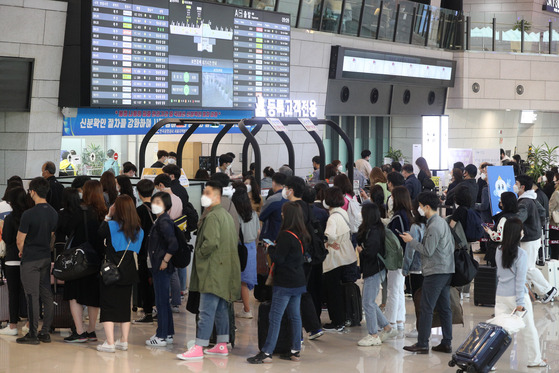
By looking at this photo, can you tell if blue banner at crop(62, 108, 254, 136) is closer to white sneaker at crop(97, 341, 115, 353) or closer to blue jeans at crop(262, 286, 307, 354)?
white sneaker at crop(97, 341, 115, 353)

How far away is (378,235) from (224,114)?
8521mm

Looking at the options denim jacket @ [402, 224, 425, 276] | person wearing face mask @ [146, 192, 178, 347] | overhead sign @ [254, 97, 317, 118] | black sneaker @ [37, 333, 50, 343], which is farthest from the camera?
overhead sign @ [254, 97, 317, 118]

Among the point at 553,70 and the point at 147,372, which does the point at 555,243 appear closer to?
the point at 147,372

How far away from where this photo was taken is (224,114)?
53.1ft

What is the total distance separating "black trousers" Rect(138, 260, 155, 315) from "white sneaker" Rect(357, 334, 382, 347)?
2.42 meters

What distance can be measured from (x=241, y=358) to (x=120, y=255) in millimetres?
1516

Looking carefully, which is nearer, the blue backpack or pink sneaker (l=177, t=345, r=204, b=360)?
pink sneaker (l=177, t=345, r=204, b=360)

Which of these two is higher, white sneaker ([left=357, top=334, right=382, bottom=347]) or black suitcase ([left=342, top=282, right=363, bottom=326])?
black suitcase ([left=342, top=282, right=363, bottom=326])

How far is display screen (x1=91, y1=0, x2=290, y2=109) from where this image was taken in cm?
1335

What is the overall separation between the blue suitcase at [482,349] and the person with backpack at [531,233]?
130 inches

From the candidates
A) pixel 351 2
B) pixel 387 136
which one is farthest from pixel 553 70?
pixel 351 2

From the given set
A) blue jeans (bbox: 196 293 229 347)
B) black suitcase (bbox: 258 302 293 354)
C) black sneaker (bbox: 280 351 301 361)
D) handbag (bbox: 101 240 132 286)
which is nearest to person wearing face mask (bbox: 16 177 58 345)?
handbag (bbox: 101 240 132 286)

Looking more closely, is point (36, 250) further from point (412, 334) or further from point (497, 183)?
point (497, 183)

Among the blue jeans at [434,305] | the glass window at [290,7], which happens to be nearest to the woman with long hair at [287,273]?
the blue jeans at [434,305]
